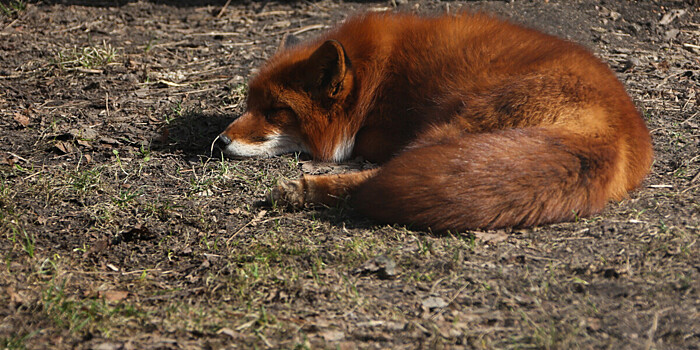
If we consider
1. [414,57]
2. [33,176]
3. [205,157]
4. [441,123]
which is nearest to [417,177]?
[441,123]

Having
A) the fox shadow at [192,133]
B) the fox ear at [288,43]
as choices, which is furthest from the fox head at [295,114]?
the fox shadow at [192,133]

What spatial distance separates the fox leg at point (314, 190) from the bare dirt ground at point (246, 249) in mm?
91

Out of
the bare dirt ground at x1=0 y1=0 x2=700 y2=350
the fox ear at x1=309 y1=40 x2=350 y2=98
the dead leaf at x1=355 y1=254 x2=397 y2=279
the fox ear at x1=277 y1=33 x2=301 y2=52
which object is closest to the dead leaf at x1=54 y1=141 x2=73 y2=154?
the bare dirt ground at x1=0 y1=0 x2=700 y2=350

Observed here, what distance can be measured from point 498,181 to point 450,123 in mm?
839

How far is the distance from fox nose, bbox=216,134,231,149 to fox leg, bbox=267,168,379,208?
895mm

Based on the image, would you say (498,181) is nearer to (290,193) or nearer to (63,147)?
(290,193)

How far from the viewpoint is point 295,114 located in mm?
4801

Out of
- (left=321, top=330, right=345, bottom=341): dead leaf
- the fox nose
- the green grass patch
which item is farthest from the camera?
the green grass patch

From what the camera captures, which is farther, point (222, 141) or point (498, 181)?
point (222, 141)

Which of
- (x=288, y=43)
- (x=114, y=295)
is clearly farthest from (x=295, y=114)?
(x=114, y=295)

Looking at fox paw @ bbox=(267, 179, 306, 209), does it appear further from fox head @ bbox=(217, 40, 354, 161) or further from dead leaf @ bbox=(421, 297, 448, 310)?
dead leaf @ bbox=(421, 297, 448, 310)

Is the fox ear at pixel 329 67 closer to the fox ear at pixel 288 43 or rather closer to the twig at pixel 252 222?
the fox ear at pixel 288 43

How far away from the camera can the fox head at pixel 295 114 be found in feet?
15.3

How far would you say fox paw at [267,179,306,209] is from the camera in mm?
4082
